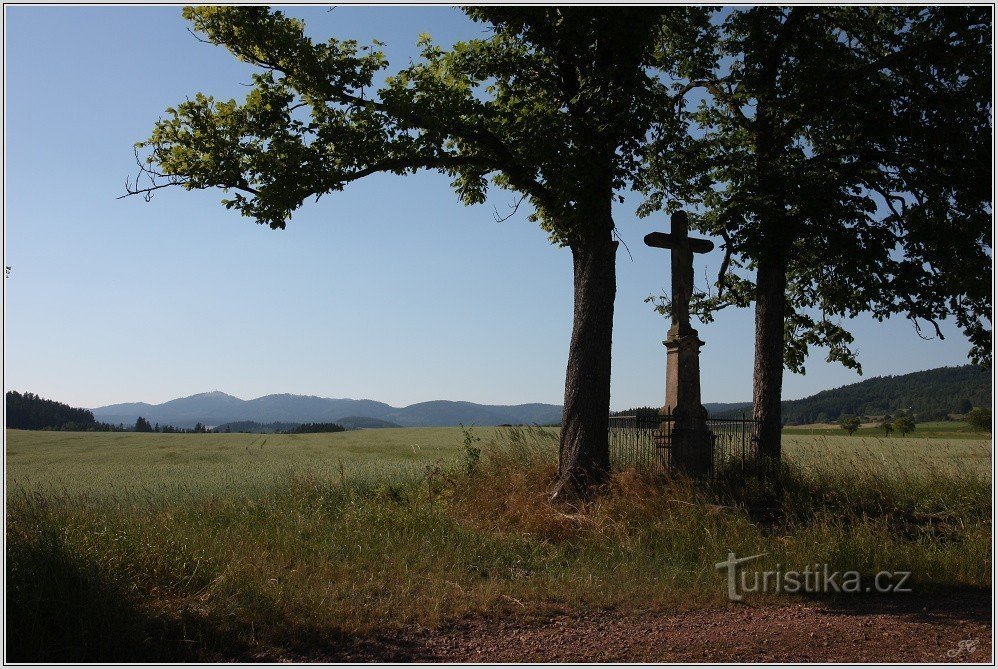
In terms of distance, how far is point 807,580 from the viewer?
788 cm

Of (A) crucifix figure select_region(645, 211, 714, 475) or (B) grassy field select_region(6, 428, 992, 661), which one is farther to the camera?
(A) crucifix figure select_region(645, 211, 714, 475)

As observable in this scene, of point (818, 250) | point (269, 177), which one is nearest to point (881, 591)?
point (818, 250)

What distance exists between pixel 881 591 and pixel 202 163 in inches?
411

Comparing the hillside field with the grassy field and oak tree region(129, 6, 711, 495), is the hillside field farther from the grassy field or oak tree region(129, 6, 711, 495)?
oak tree region(129, 6, 711, 495)

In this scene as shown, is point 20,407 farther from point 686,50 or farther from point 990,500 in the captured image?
point 990,500

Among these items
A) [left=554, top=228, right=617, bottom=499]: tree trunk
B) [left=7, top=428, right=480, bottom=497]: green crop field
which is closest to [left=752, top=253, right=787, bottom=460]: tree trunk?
[left=554, top=228, right=617, bottom=499]: tree trunk

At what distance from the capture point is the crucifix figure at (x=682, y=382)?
11898 millimetres

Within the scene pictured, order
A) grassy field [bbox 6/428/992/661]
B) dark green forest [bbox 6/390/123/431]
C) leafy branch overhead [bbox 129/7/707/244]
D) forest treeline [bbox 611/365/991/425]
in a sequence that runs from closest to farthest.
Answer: grassy field [bbox 6/428/992/661]
leafy branch overhead [bbox 129/7/707/244]
dark green forest [bbox 6/390/123/431]
forest treeline [bbox 611/365/991/425]

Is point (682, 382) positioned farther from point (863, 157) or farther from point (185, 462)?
point (185, 462)

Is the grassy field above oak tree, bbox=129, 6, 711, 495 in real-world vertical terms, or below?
below

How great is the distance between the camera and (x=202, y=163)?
11.4 m

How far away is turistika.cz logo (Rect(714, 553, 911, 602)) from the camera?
777 cm

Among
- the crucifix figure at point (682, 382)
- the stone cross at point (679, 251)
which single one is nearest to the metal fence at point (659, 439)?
the crucifix figure at point (682, 382)

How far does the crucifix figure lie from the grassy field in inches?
27.4
